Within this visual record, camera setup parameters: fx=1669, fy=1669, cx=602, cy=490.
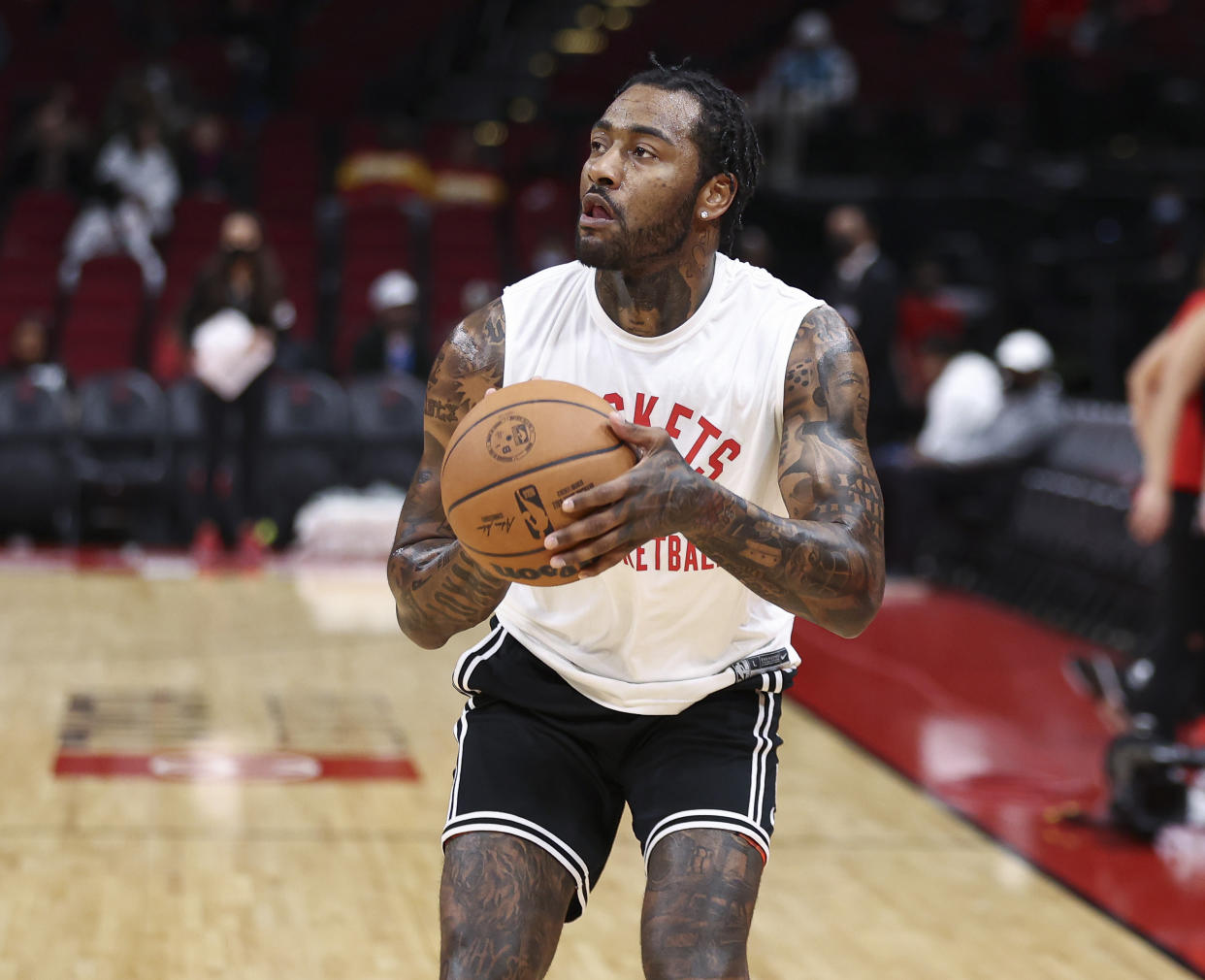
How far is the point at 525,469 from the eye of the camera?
82.4 inches

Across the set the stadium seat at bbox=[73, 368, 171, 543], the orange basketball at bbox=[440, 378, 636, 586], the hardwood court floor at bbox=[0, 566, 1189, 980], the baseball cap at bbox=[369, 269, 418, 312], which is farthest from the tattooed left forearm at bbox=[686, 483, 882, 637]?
the baseball cap at bbox=[369, 269, 418, 312]

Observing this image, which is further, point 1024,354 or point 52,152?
point 52,152

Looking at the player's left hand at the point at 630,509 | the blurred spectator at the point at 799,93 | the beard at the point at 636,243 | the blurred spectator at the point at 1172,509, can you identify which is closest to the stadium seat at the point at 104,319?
the blurred spectator at the point at 799,93

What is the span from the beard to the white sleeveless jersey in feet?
0.41

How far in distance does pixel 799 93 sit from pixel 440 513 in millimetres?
11205

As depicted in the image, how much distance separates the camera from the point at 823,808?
5246mm

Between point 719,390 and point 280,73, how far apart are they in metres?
13.3

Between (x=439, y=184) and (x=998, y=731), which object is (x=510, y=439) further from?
(x=439, y=184)

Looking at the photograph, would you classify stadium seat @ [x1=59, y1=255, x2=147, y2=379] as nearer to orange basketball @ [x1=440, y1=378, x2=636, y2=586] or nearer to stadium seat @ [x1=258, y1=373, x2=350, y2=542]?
stadium seat @ [x1=258, y1=373, x2=350, y2=542]

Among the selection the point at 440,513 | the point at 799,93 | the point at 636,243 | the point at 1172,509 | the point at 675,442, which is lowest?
the point at 1172,509

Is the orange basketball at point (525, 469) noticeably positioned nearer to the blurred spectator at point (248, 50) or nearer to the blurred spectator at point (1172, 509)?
the blurred spectator at point (1172, 509)

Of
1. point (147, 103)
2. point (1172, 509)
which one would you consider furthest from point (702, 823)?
point (147, 103)

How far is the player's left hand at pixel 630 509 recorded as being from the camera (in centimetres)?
198

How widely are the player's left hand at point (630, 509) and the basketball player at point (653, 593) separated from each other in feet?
0.88
